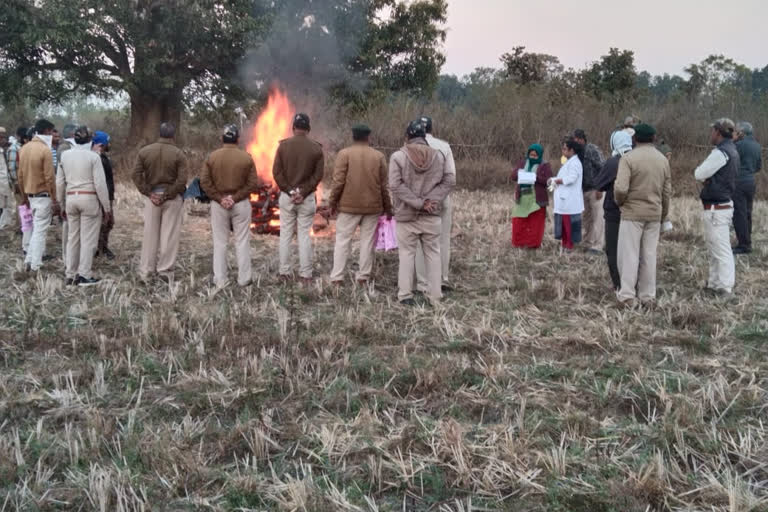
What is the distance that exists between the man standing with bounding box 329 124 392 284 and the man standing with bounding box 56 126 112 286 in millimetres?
2748

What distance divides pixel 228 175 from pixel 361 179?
1573 mm

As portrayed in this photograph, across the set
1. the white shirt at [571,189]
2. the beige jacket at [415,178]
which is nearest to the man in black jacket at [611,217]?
the white shirt at [571,189]

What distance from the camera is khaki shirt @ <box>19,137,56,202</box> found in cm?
780

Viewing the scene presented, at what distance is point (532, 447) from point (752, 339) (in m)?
3.21

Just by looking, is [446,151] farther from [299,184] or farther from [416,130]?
[299,184]

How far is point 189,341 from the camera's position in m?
5.40

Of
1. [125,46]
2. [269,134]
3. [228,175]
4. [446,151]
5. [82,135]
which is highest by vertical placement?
[125,46]

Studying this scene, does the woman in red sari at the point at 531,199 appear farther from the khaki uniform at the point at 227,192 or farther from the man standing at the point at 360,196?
the khaki uniform at the point at 227,192

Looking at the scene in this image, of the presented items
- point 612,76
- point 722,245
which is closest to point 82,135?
point 722,245

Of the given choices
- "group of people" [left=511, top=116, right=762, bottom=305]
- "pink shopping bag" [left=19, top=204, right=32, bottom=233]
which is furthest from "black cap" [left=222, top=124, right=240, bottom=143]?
"group of people" [left=511, top=116, right=762, bottom=305]

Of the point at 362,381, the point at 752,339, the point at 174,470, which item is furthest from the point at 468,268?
the point at 174,470

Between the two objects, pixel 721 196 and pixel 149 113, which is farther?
pixel 149 113

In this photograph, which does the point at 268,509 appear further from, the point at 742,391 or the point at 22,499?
the point at 742,391

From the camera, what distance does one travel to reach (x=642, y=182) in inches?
264
